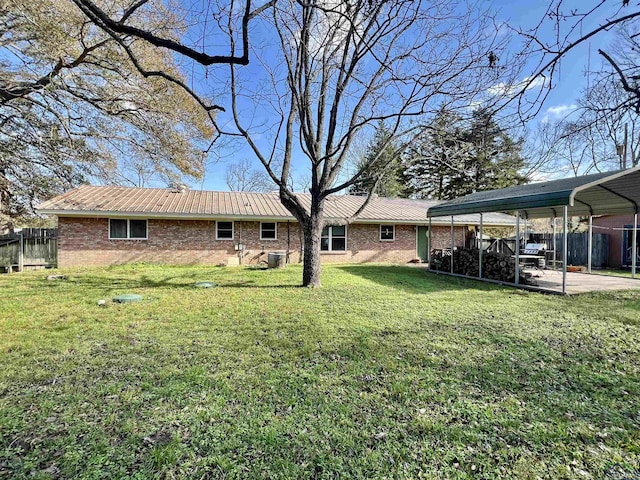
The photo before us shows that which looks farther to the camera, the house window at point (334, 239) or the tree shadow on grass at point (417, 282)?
the house window at point (334, 239)

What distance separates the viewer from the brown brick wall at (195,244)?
13.0 meters

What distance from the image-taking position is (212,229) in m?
14.6

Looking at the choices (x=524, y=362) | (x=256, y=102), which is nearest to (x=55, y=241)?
(x=256, y=102)

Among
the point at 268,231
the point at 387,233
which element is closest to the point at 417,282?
the point at 387,233

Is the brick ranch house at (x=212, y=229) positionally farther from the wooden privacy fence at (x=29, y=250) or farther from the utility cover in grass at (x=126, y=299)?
the utility cover in grass at (x=126, y=299)

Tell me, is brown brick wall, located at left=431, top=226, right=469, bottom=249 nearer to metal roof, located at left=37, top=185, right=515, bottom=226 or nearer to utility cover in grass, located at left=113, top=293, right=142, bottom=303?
metal roof, located at left=37, top=185, right=515, bottom=226

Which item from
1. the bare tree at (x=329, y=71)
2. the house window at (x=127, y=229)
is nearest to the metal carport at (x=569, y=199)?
the bare tree at (x=329, y=71)

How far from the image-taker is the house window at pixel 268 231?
15258mm

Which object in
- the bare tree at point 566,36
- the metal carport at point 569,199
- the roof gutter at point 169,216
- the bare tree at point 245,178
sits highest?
the bare tree at point 245,178

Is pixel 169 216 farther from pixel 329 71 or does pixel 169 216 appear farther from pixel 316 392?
pixel 316 392

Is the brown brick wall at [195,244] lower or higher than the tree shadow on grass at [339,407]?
higher

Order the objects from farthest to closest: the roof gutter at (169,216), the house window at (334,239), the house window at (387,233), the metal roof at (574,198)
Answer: the house window at (387,233) → the house window at (334,239) → the roof gutter at (169,216) → the metal roof at (574,198)

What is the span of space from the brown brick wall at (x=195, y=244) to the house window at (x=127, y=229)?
0.17 meters

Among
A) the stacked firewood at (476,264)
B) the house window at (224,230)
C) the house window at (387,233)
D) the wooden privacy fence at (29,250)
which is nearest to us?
the stacked firewood at (476,264)
